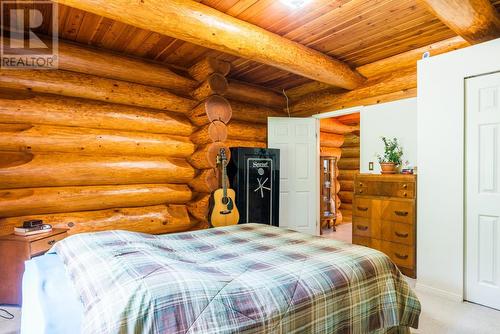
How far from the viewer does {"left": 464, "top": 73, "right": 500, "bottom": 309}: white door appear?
2.47 m

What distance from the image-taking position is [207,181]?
3736 millimetres

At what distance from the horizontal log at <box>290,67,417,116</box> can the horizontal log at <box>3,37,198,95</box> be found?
1.98 metres

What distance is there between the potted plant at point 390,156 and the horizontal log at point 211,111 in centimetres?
209

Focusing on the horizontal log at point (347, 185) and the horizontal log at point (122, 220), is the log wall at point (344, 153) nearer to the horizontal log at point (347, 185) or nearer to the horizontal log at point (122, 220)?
the horizontal log at point (347, 185)

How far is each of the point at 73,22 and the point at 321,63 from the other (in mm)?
2715

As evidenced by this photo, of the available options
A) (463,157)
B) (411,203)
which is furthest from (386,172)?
(463,157)

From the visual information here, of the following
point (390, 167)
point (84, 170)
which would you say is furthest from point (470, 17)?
point (84, 170)

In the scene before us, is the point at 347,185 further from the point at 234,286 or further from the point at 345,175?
the point at 234,286

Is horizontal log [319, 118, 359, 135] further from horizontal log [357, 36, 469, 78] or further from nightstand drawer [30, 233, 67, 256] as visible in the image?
nightstand drawer [30, 233, 67, 256]

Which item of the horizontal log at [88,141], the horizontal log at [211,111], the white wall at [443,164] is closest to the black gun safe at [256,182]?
the horizontal log at [211,111]

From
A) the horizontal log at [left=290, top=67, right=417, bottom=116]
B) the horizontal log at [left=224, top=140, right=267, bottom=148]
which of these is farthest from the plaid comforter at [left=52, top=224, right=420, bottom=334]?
the horizontal log at [left=290, top=67, right=417, bottom=116]

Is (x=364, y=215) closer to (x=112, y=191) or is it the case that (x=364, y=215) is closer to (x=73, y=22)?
(x=112, y=191)

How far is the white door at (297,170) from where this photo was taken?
4.80 m

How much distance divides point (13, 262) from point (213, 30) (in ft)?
8.55
